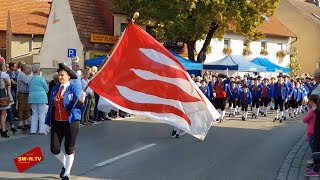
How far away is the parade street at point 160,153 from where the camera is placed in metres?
8.75

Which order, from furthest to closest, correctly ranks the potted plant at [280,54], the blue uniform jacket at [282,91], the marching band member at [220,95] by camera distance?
the potted plant at [280,54], the blue uniform jacket at [282,91], the marching band member at [220,95]

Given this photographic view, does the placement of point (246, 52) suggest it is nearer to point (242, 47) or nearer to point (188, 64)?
point (242, 47)

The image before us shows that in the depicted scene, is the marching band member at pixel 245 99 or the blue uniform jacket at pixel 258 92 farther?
the blue uniform jacket at pixel 258 92

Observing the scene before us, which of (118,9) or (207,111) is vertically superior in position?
(118,9)

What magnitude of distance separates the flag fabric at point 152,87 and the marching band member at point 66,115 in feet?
1.58

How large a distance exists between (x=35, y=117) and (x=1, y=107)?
4.07 feet

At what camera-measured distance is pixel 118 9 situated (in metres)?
31.5

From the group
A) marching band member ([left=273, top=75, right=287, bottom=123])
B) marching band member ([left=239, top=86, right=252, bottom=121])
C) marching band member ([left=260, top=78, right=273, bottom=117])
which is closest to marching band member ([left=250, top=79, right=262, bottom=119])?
marching band member ([left=260, top=78, right=273, bottom=117])

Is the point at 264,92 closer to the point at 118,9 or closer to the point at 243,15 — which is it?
the point at 243,15

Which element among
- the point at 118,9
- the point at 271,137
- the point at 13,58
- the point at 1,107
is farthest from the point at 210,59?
the point at 1,107

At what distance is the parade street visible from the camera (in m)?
8.75

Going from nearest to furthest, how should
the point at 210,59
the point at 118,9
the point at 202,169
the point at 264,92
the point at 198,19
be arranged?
1. the point at 202,169
2. the point at 264,92
3. the point at 198,19
4. the point at 118,9
5. the point at 210,59

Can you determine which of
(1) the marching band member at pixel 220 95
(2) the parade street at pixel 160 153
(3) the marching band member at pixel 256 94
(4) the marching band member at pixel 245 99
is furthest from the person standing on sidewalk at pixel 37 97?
(3) the marching band member at pixel 256 94

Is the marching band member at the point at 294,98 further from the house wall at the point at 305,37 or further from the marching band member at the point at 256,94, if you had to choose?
the house wall at the point at 305,37
